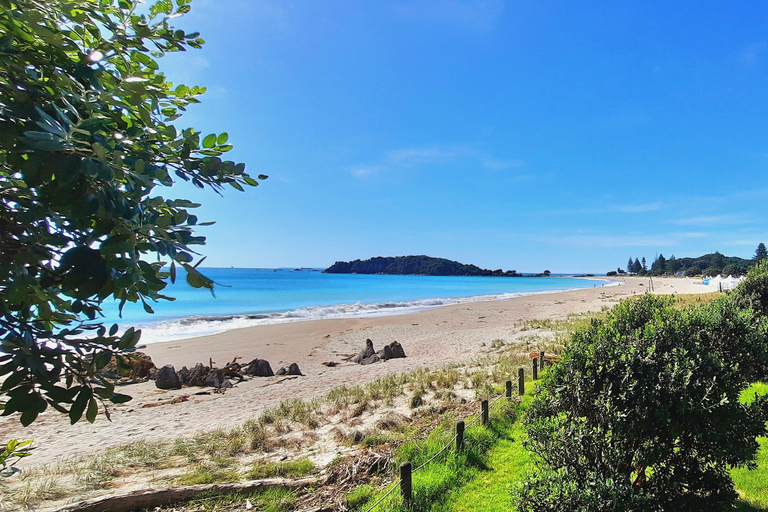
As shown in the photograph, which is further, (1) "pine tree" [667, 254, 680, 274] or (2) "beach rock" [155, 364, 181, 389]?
(1) "pine tree" [667, 254, 680, 274]

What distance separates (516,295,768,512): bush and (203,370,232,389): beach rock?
39.7 feet

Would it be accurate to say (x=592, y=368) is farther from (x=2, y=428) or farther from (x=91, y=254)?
(x=2, y=428)

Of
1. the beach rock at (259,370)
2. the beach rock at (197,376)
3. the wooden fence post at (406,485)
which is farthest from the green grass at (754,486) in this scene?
the beach rock at (197,376)

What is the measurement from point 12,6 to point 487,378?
1240cm

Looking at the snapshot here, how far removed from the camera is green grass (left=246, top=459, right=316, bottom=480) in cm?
622

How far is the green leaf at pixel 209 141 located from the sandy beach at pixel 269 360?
30.4ft

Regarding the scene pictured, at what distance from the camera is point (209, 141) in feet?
6.03

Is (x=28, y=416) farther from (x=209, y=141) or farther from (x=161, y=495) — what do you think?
(x=161, y=495)

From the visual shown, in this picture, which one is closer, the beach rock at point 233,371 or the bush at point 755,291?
the bush at point 755,291

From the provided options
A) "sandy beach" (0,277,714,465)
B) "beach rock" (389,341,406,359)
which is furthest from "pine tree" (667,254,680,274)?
"beach rock" (389,341,406,359)

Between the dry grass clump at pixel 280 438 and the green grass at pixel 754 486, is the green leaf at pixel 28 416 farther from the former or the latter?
the green grass at pixel 754 486

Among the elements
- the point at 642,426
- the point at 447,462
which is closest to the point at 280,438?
the point at 447,462

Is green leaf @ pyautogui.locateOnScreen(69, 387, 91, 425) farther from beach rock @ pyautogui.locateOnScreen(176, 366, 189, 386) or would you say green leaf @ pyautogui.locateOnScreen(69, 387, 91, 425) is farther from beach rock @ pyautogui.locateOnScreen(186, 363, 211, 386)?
beach rock @ pyautogui.locateOnScreen(176, 366, 189, 386)

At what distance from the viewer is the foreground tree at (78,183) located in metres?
1.23
